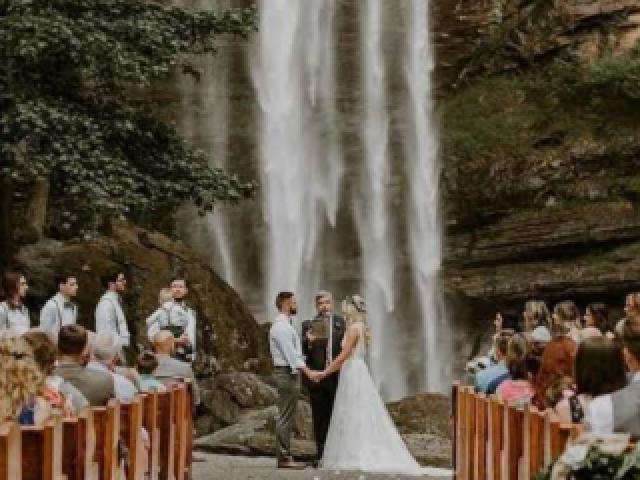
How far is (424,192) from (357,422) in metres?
16.2

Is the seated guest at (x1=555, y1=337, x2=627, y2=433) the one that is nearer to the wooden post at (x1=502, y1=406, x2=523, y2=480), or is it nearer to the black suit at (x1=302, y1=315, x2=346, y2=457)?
the wooden post at (x1=502, y1=406, x2=523, y2=480)

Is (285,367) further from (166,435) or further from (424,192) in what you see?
(424,192)

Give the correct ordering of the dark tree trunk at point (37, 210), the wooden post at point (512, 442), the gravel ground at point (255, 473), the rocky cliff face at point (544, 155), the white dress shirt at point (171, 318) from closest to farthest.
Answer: the wooden post at point (512, 442)
the gravel ground at point (255, 473)
the white dress shirt at point (171, 318)
the dark tree trunk at point (37, 210)
the rocky cliff face at point (544, 155)

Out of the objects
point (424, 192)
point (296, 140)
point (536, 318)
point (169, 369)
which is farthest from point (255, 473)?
point (296, 140)

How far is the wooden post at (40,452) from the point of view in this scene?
21.8ft

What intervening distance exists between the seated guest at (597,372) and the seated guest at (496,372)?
4.29 metres

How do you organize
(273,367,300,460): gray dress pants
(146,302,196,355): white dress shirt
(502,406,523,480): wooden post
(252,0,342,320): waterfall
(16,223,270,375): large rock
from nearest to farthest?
(502,406,523,480): wooden post → (273,367,300,460): gray dress pants → (146,302,196,355): white dress shirt → (16,223,270,375): large rock → (252,0,342,320): waterfall

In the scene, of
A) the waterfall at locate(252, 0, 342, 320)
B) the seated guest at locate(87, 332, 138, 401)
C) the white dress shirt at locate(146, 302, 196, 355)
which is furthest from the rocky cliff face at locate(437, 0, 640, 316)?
the seated guest at locate(87, 332, 138, 401)

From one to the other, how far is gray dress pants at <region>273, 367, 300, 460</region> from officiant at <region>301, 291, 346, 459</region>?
0.53 m

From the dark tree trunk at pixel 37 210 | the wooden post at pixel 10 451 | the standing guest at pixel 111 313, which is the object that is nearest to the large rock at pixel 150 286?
the dark tree trunk at pixel 37 210

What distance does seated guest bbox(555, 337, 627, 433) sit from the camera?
630 centimetres

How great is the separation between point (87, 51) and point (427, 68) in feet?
48.3

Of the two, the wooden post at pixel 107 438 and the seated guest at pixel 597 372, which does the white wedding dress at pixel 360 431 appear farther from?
the seated guest at pixel 597 372

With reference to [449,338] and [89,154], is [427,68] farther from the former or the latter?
[89,154]
